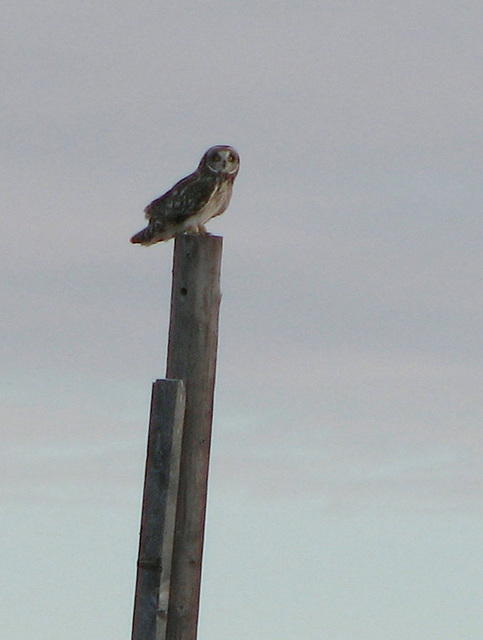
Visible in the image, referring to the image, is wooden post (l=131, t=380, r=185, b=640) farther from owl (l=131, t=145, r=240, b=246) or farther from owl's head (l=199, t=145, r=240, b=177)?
owl's head (l=199, t=145, r=240, b=177)

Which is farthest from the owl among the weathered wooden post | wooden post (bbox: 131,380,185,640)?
wooden post (bbox: 131,380,185,640)

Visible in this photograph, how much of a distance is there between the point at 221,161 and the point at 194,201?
73 centimetres

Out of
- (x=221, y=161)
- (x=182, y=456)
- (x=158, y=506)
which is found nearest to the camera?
(x=158, y=506)

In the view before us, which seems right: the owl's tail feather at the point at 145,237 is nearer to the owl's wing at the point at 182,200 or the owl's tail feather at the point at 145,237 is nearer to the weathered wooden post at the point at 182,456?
the owl's wing at the point at 182,200

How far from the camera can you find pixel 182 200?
34.2ft

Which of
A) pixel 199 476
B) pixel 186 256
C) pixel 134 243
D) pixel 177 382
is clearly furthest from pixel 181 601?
pixel 134 243

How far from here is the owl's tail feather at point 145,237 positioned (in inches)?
412

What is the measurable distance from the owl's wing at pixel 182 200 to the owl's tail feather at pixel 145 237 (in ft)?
0.36

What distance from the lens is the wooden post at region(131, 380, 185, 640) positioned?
25.8 feet

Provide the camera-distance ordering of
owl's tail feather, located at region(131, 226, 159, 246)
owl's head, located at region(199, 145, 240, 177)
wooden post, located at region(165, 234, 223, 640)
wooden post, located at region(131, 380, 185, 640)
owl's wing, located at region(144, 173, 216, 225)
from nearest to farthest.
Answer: wooden post, located at region(131, 380, 185, 640)
wooden post, located at region(165, 234, 223, 640)
owl's wing, located at region(144, 173, 216, 225)
owl's tail feather, located at region(131, 226, 159, 246)
owl's head, located at region(199, 145, 240, 177)

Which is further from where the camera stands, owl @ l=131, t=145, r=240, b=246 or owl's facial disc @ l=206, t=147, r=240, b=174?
owl's facial disc @ l=206, t=147, r=240, b=174

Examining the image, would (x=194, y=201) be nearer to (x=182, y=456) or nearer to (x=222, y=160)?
(x=222, y=160)

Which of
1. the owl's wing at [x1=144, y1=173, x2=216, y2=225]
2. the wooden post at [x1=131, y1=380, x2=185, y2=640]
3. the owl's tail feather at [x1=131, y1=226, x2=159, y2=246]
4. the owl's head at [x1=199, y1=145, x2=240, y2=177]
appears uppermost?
the owl's head at [x1=199, y1=145, x2=240, y2=177]

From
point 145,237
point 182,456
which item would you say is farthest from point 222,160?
point 182,456
